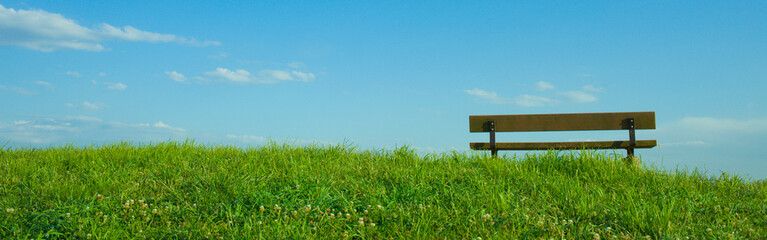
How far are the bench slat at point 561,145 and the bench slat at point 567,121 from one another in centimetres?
28

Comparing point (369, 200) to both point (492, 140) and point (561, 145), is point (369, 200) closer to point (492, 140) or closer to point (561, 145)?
point (492, 140)

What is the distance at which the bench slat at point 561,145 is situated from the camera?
328 inches

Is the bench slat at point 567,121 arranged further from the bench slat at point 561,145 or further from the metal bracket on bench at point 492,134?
the bench slat at point 561,145

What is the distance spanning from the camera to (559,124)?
28.3 ft

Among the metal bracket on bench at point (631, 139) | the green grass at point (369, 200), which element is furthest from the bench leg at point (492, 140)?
the metal bracket on bench at point (631, 139)

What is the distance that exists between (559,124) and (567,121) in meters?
0.14

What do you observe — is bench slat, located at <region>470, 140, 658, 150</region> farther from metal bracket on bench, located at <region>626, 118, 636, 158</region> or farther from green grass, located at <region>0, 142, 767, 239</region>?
green grass, located at <region>0, 142, 767, 239</region>

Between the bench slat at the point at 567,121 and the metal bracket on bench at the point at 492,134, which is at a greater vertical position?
the bench slat at the point at 567,121

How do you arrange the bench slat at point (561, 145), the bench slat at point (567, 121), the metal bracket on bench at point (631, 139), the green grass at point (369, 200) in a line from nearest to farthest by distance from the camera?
the green grass at point (369, 200), the bench slat at point (561, 145), the metal bracket on bench at point (631, 139), the bench slat at point (567, 121)

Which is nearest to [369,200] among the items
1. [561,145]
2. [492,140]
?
[492,140]

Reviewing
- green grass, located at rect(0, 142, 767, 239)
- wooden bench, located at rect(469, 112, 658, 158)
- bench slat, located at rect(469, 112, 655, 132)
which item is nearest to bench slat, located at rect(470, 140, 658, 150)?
wooden bench, located at rect(469, 112, 658, 158)

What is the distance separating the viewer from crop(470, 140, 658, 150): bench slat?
328 inches

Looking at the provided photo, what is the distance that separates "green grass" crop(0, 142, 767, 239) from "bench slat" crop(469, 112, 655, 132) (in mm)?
1955

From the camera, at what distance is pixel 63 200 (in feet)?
15.9
